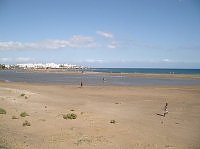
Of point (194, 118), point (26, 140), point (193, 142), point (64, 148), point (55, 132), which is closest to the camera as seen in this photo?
point (64, 148)

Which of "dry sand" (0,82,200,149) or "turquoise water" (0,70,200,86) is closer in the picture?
"dry sand" (0,82,200,149)

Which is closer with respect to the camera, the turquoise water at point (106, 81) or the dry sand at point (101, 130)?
the dry sand at point (101, 130)

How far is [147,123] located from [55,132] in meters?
5.65

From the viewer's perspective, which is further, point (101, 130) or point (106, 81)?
point (106, 81)

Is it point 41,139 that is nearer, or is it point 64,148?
point 64,148

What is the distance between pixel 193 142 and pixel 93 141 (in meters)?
4.44

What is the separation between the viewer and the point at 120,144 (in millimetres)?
12500

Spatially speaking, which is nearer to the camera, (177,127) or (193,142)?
(193,142)

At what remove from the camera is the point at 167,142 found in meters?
13.1

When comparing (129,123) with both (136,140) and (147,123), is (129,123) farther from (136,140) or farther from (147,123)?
(136,140)

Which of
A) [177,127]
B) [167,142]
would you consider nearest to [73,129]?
[167,142]

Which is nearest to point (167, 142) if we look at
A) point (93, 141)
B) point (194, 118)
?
point (93, 141)

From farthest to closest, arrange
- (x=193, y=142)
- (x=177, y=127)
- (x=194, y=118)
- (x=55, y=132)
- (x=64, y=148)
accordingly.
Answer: (x=194, y=118) < (x=177, y=127) < (x=55, y=132) < (x=193, y=142) < (x=64, y=148)

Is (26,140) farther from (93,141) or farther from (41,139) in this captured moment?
(93,141)
